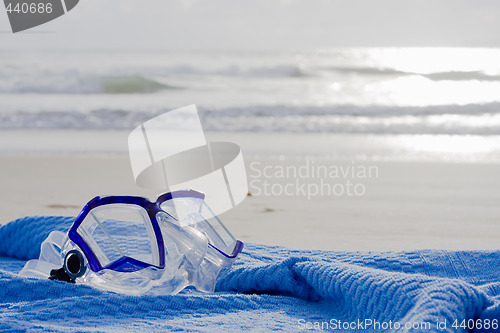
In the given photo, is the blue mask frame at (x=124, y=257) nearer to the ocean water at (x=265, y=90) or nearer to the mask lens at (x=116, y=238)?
the mask lens at (x=116, y=238)

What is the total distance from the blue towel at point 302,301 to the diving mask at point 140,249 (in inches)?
3.3

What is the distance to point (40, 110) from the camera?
8055 millimetres

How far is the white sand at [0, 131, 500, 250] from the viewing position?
11.1 feet

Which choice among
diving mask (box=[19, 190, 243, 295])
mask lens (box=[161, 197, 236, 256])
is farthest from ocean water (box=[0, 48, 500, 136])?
diving mask (box=[19, 190, 243, 295])

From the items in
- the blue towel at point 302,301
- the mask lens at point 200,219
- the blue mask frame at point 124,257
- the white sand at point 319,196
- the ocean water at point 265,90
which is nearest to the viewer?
the blue towel at point 302,301

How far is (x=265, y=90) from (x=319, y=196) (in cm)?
684

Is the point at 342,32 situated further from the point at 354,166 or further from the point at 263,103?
the point at 354,166

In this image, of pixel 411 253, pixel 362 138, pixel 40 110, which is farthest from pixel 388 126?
pixel 411 253

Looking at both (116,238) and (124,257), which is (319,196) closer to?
(116,238)

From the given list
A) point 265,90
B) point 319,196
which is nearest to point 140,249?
point 319,196

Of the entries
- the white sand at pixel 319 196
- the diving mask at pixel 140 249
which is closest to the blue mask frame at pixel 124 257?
the diving mask at pixel 140 249

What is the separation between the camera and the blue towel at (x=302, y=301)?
162 cm

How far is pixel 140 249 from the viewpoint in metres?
2.00

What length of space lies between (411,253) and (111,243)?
89cm
